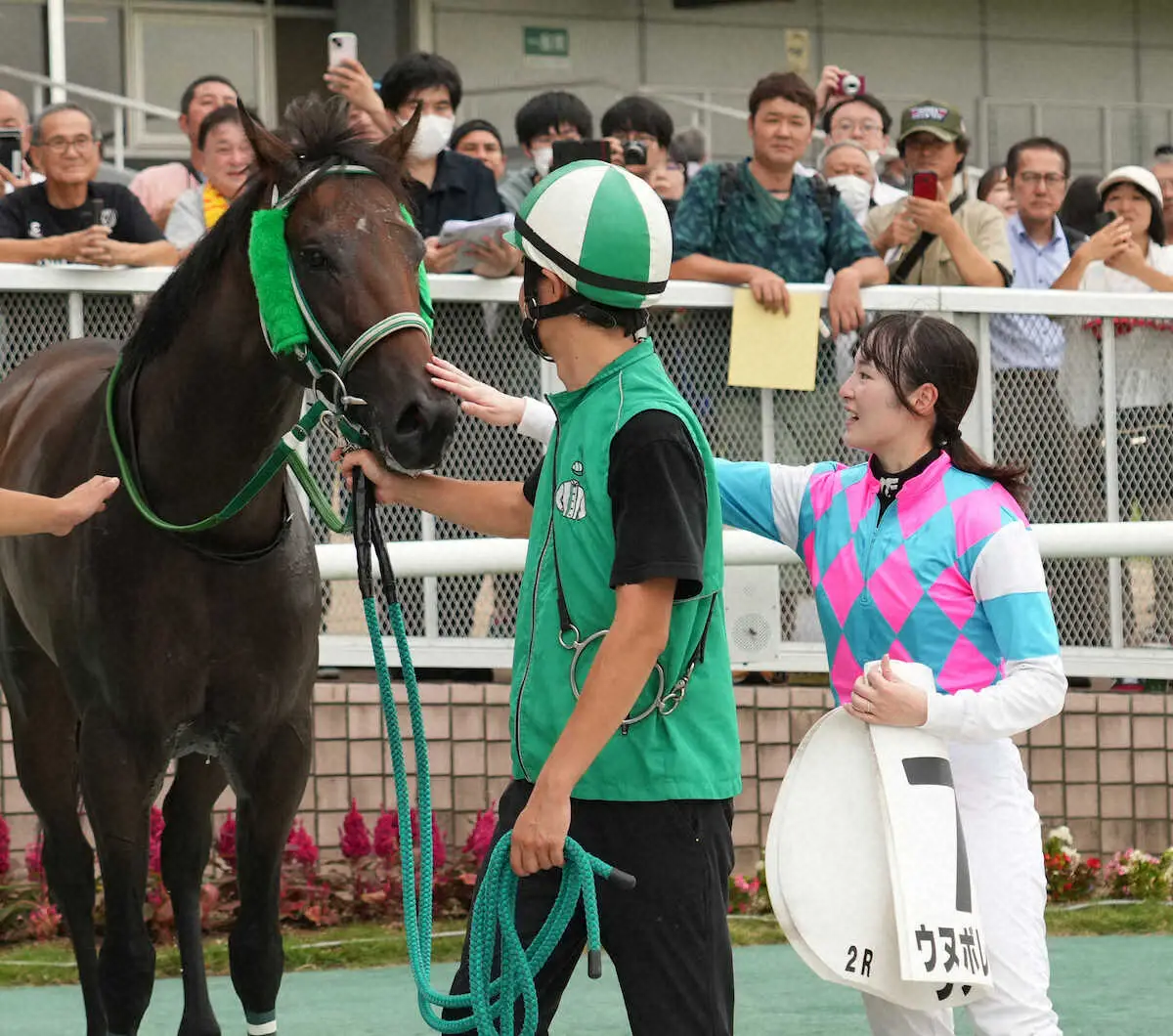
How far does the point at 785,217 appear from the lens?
21.1 feet

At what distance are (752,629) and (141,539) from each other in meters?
2.58

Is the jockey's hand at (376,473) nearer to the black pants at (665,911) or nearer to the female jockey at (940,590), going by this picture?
the female jockey at (940,590)

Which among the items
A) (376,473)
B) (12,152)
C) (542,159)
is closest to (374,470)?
(376,473)

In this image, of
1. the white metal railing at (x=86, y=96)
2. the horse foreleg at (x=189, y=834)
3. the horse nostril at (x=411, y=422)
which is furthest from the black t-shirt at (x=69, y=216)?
the white metal railing at (x=86, y=96)

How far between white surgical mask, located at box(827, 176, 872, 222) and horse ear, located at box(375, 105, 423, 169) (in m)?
4.39

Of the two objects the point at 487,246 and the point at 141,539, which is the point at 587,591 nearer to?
the point at 141,539

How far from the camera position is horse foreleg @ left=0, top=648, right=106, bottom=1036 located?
450 cm

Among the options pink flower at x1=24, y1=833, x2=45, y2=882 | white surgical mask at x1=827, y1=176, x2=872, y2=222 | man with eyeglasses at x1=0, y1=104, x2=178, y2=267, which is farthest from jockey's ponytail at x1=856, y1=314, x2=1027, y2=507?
Answer: white surgical mask at x1=827, y1=176, x2=872, y2=222

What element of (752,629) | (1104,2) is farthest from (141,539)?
(1104,2)

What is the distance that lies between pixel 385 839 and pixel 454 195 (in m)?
2.40

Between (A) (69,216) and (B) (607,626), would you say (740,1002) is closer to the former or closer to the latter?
(B) (607,626)

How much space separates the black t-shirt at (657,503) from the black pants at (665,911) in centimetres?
34

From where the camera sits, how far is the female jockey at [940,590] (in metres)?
2.97

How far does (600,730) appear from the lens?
8.45 ft
